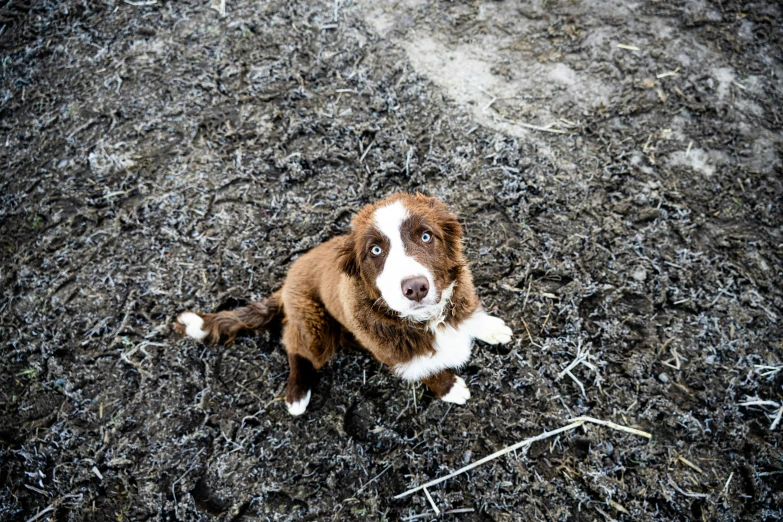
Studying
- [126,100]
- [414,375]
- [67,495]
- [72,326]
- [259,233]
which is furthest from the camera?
[126,100]

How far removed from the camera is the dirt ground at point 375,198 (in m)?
2.91

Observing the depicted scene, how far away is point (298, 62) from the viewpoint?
4.21 m

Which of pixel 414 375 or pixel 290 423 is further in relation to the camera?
pixel 290 423

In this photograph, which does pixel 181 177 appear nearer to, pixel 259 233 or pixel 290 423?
pixel 259 233

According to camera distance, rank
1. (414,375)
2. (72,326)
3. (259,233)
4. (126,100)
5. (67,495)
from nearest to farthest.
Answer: (414,375), (67,495), (72,326), (259,233), (126,100)

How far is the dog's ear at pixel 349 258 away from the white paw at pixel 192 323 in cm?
131

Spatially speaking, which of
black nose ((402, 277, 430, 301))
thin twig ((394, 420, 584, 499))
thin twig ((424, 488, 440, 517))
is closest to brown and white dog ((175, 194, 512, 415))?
black nose ((402, 277, 430, 301))

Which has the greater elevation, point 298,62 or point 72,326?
point 298,62

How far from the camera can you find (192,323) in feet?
10.3

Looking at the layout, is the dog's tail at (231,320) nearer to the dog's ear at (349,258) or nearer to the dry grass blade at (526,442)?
the dog's ear at (349,258)

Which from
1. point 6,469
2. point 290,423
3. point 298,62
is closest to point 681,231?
point 290,423

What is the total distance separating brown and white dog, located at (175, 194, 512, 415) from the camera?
2.25m

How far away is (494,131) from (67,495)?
4059mm

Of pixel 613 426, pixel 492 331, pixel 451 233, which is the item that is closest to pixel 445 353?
pixel 492 331
